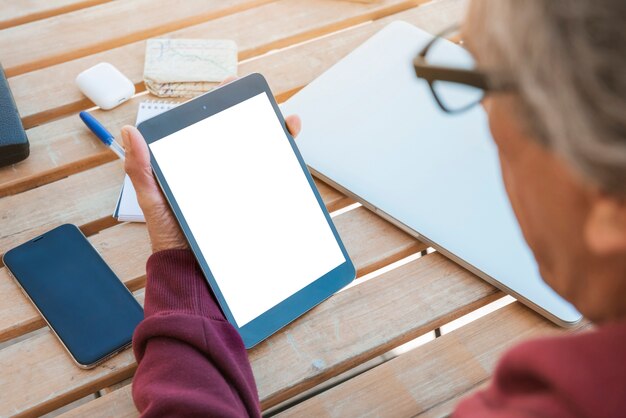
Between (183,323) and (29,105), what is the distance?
53 centimetres

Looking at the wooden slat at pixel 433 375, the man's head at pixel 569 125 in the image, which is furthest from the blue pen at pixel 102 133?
the man's head at pixel 569 125

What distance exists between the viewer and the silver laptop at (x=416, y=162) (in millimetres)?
867

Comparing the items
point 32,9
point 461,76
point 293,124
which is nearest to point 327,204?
point 293,124

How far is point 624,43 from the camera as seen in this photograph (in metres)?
0.36

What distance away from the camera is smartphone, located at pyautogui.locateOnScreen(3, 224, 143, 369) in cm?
80

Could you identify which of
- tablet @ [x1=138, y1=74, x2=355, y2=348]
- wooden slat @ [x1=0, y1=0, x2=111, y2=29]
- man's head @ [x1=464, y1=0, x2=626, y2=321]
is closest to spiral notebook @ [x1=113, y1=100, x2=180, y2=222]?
tablet @ [x1=138, y1=74, x2=355, y2=348]

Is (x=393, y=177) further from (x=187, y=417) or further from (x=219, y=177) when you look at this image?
(x=187, y=417)

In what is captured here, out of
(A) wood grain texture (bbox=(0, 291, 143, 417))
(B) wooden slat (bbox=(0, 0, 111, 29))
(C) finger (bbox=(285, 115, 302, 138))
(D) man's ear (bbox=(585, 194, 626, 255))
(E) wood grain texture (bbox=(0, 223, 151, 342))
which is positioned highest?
(B) wooden slat (bbox=(0, 0, 111, 29))

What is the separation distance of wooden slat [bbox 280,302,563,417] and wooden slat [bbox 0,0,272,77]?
74 centimetres

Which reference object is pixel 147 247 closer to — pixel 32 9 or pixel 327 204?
pixel 327 204

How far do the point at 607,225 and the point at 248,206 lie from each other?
508mm

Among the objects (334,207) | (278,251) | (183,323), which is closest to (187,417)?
(183,323)

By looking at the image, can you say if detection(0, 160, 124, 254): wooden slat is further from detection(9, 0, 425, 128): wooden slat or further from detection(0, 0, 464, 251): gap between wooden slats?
detection(9, 0, 425, 128): wooden slat

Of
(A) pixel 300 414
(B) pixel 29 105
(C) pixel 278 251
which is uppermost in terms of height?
(B) pixel 29 105
